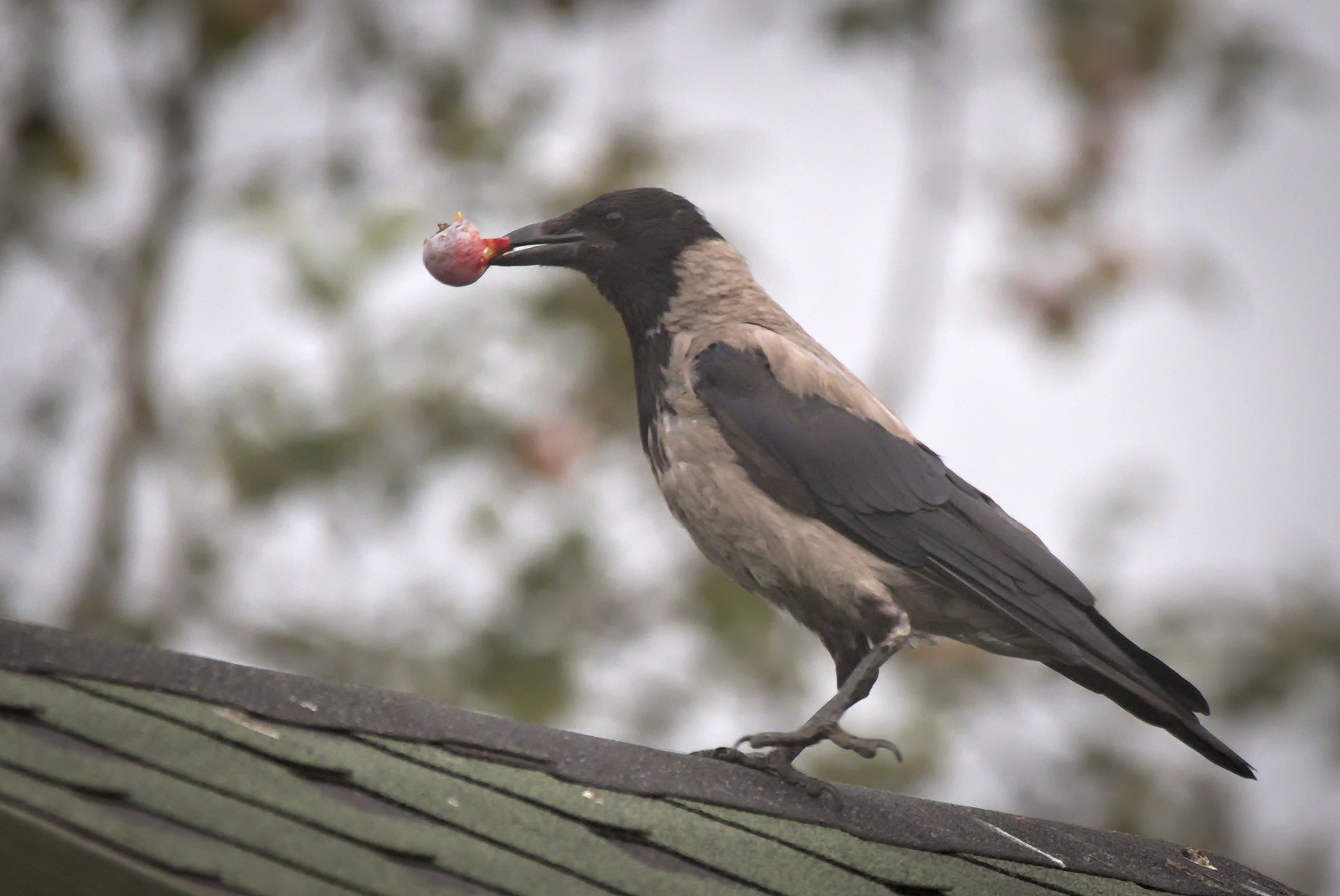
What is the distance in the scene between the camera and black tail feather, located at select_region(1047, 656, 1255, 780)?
3703mm

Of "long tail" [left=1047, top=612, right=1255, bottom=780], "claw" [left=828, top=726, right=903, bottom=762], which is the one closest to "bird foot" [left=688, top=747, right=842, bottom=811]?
"claw" [left=828, top=726, right=903, bottom=762]

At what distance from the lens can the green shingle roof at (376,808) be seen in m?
2.17

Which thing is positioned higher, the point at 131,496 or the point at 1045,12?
the point at 1045,12

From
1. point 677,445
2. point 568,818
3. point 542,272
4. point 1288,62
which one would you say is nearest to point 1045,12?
point 1288,62

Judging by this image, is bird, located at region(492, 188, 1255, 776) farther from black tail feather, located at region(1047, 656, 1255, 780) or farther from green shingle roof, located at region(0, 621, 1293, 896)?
green shingle roof, located at region(0, 621, 1293, 896)

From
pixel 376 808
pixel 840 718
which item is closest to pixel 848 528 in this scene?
pixel 840 718

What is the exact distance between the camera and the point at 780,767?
10.8 ft

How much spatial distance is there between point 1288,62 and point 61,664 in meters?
8.55

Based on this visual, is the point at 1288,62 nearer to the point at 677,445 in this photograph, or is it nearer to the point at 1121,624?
the point at 1121,624

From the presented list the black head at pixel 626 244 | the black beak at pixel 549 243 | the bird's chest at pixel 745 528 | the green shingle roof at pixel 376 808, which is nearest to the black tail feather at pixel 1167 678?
the green shingle roof at pixel 376 808

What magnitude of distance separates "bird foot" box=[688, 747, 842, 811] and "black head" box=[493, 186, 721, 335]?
1.44m

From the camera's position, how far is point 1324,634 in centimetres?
905

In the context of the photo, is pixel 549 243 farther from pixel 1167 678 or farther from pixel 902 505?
pixel 1167 678

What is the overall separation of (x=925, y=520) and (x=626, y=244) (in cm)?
121
